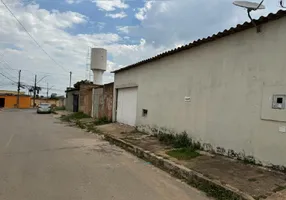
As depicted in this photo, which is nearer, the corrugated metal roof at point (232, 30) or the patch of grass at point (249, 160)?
the corrugated metal roof at point (232, 30)

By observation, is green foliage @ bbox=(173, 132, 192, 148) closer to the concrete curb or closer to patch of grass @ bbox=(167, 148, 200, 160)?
patch of grass @ bbox=(167, 148, 200, 160)

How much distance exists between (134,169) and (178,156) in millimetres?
1573

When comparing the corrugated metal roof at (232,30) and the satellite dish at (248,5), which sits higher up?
the satellite dish at (248,5)

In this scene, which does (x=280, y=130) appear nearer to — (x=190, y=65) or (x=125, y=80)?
(x=190, y=65)

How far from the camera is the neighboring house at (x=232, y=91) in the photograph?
19.4 ft

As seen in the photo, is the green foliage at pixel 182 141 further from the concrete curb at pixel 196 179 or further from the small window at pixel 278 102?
the small window at pixel 278 102

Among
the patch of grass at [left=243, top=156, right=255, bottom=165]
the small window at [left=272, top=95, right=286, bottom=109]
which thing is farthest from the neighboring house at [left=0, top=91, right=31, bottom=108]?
the small window at [left=272, top=95, right=286, bottom=109]

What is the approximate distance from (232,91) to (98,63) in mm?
24199

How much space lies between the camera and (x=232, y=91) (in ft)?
23.3

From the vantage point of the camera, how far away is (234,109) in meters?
7.02

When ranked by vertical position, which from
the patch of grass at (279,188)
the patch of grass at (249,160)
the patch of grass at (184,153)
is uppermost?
the patch of grass at (249,160)

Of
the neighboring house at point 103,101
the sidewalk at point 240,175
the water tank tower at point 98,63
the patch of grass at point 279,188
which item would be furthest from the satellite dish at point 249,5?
the water tank tower at point 98,63

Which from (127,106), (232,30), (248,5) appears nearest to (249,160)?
(232,30)

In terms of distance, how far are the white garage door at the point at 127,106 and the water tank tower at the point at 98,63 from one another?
13.7 metres
